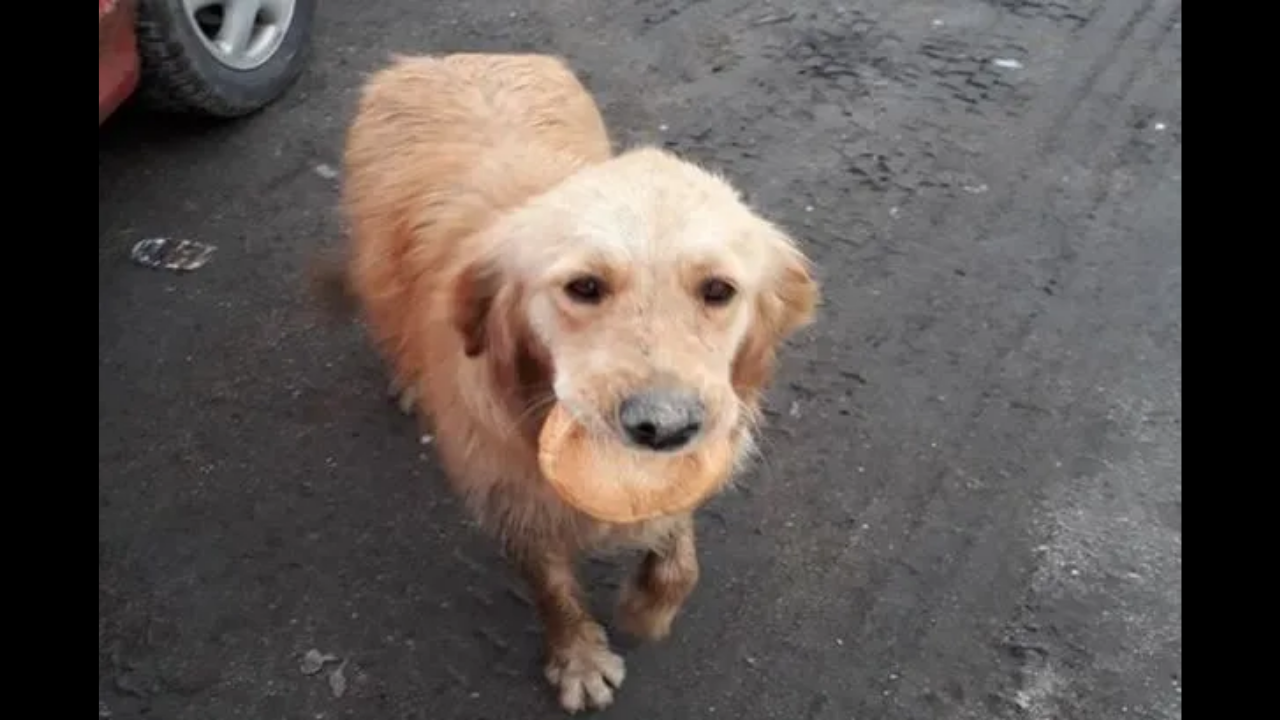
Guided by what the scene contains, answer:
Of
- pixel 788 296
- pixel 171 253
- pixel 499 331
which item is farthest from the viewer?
pixel 171 253

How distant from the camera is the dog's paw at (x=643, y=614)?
3248 millimetres

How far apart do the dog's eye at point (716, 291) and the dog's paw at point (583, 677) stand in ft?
3.54

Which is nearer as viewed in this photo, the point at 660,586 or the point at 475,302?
the point at 475,302

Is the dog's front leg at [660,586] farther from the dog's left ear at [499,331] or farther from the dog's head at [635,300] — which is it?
the dog's left ear at [499,331]

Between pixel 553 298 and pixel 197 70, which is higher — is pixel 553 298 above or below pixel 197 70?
above

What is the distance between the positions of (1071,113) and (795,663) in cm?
307

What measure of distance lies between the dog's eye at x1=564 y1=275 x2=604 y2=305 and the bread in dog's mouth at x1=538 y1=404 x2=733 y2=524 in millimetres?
218

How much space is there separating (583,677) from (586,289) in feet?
3.74

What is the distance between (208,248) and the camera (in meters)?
4.65

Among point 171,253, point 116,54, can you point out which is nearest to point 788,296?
point 171,253

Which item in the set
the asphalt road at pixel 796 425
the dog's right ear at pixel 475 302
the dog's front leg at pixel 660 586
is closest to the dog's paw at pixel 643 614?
the dog's front leg at pixel 660 586

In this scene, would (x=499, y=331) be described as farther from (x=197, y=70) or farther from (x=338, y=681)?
(x=197, y=70)

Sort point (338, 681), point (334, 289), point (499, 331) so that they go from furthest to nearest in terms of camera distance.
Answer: point (334, 289), point (338, 681), point (499, 331)

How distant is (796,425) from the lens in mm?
4012
